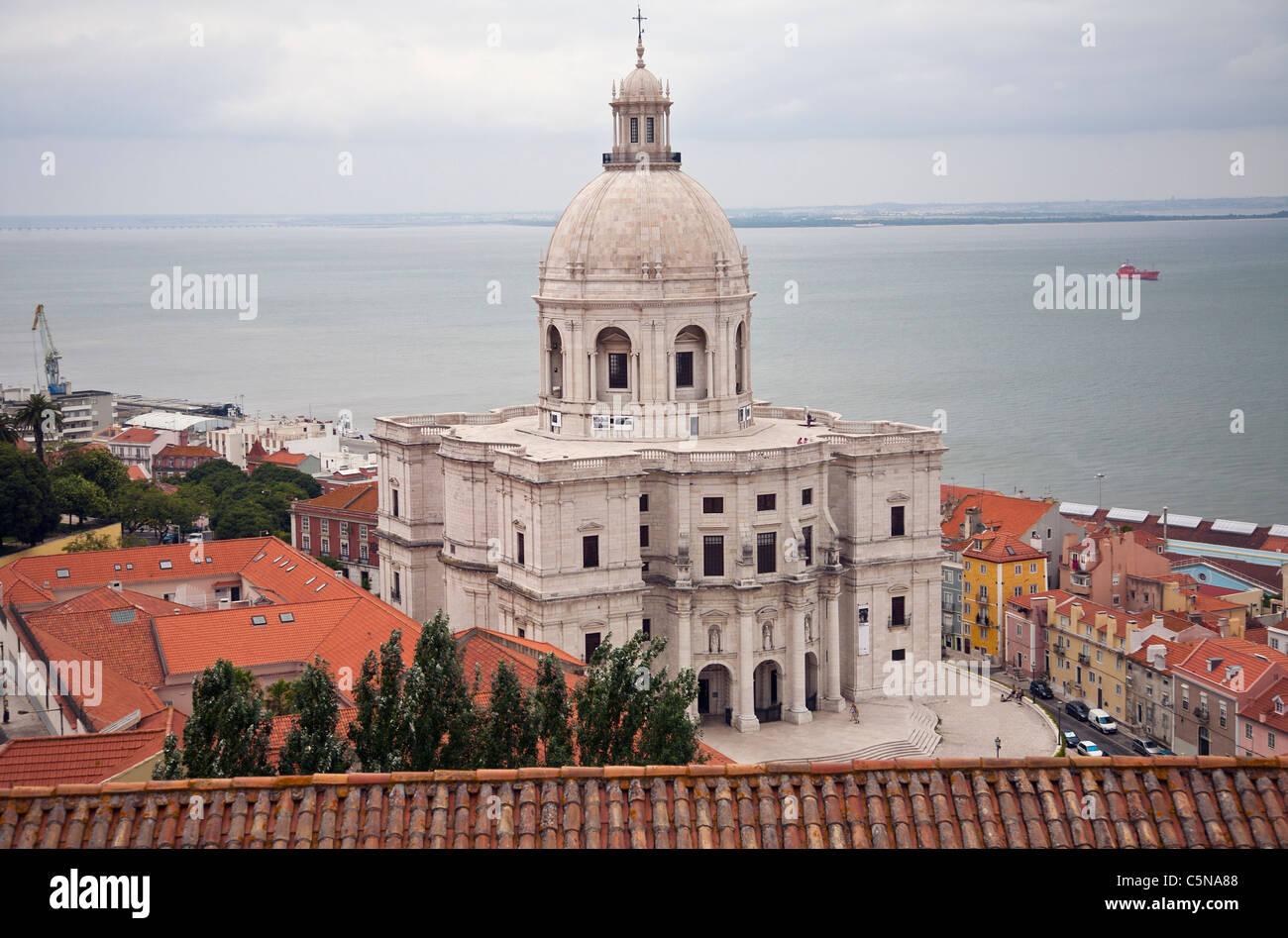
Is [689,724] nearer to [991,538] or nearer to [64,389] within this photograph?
[991,538]

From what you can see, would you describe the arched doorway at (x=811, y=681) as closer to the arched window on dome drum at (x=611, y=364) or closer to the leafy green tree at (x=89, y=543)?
the arched window on dome drum at (x=611, y=364)

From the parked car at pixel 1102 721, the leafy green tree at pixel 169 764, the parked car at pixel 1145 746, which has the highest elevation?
the leafy green tree at pixel 169 764

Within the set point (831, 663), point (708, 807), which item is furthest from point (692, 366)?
point (708, 807)

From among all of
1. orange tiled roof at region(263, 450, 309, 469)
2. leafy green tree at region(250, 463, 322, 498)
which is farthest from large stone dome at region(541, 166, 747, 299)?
orange tiled roof at region(263, 450, 309, 469)

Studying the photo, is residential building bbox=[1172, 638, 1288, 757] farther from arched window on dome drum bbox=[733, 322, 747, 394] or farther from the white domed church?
arched window on dome drum bbox=[733, 322, 747, 394]

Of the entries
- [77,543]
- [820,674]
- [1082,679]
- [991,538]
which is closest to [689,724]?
[820,674]

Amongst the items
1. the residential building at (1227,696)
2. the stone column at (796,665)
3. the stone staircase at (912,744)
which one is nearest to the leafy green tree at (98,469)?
the stone column at (796,665)
